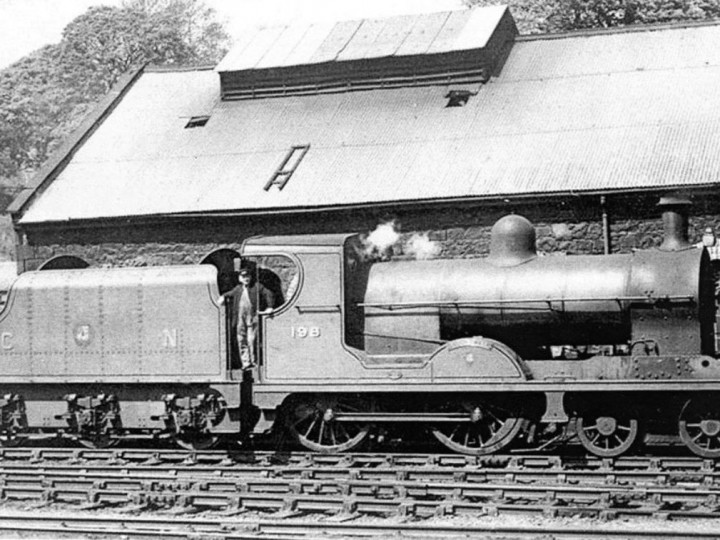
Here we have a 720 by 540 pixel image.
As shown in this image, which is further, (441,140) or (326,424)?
(441,140)

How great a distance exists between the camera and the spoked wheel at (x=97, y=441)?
14.8 m

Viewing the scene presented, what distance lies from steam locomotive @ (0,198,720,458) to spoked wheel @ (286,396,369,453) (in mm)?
28

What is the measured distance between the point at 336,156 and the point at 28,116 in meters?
45.4

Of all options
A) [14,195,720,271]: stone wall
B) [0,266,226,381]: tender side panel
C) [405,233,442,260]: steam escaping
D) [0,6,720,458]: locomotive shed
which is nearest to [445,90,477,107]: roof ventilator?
[0,6,720,458]: locomotive shed

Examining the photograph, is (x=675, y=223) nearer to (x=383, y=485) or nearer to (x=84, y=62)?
(x=383, y=485)

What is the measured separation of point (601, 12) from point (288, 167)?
64.9 feet

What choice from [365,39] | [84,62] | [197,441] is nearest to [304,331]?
[197,441]

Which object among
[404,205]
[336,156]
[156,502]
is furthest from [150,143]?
[156,502]

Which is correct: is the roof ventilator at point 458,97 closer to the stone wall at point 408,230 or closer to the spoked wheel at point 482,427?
the stone wall at point 408,230

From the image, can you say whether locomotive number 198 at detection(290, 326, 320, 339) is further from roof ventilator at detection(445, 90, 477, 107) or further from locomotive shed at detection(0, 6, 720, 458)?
roof ventilator at detection(445, 90, 477, 107)

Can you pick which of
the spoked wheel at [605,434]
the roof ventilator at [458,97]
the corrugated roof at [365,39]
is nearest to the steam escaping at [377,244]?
the spoked wheel at [605,434]

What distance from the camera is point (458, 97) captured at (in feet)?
72.2

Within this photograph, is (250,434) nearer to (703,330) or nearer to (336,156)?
(703,330)

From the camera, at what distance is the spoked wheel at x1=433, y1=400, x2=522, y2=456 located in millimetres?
12688
